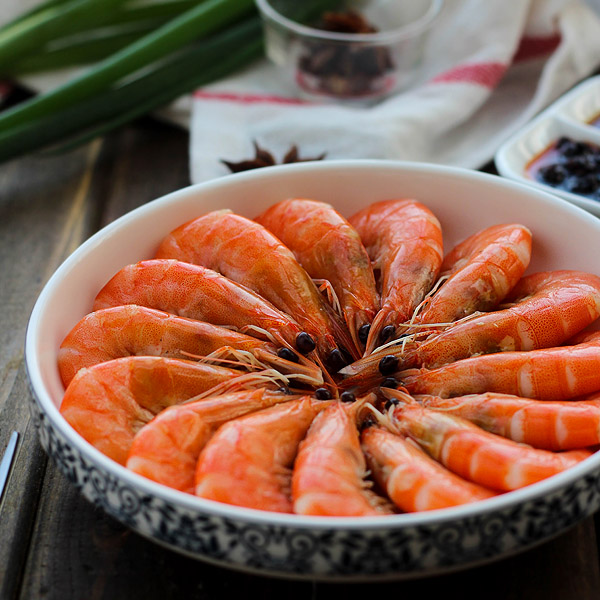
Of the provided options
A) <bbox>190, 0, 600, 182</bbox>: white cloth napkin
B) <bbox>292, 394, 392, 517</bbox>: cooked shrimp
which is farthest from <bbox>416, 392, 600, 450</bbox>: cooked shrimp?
<bbox>190, 0, 600, 182</bbox>: white cloth napkin

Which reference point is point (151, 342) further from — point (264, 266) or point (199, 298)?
point (264, 266)

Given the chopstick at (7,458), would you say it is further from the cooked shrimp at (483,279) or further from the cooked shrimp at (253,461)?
the cooked shrimp at (483,279)

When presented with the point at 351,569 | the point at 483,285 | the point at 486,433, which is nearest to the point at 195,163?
the point at 483,285

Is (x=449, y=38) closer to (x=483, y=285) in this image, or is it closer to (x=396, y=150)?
(x=396, y=150)

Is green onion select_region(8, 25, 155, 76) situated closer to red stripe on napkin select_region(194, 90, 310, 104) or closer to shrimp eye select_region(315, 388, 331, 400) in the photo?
red stripe on napkin select_region(194, 90, 310, 104)

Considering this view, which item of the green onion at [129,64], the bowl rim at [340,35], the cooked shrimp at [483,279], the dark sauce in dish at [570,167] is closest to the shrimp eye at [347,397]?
the cooked shrimp at [483,279]

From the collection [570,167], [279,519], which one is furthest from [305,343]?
[570,167]
